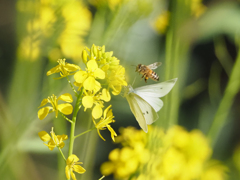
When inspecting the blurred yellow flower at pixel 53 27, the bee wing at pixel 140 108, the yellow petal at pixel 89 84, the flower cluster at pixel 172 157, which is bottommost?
the flower cluster at pixel 172 157

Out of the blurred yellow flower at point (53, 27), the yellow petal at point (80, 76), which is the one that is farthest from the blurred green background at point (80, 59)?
the yellow petal at point (80, 76)

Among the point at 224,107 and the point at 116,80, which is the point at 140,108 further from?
the point at 224,107

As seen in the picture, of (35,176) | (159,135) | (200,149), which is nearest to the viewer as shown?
(159,135)

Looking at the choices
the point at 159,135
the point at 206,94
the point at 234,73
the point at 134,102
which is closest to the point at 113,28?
the point at 134,102

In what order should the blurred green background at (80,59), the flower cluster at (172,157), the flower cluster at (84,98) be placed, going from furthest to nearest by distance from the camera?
the flower cluster at (172,157) → the blurred green background at (80,59) → the flower cluster at (84,98)

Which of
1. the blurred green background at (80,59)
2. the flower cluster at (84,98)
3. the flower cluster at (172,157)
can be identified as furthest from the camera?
the flower cluster at (172,157)

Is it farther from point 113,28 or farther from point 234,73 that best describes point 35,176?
point 234,73

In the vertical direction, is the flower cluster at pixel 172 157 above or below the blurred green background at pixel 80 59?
below

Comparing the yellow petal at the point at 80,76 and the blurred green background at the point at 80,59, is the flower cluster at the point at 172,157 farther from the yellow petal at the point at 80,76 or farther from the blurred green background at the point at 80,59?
the yellow petal at the point at 80,76

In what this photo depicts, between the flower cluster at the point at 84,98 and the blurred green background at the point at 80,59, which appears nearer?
the flower cluster at the point at 84,98
